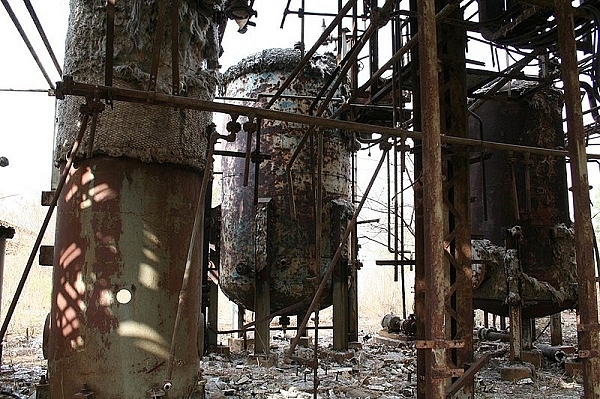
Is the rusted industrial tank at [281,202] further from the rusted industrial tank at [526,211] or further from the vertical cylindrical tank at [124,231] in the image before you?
the vertical cylindrical tank at [124,231]

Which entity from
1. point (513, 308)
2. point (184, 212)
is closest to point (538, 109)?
point (513, 308)

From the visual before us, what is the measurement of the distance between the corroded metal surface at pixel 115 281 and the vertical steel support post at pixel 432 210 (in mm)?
2525

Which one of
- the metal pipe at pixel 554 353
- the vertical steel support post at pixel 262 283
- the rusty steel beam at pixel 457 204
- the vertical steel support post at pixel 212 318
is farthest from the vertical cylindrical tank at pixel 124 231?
the metal pipe at pixel 554 353

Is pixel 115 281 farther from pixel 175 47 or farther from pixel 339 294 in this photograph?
pixel 339 294

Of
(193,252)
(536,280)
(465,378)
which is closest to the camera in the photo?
(193,252)

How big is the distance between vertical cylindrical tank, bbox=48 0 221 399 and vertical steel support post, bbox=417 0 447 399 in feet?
7.34

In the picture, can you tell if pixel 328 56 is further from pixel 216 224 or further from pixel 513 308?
pixel 513 308

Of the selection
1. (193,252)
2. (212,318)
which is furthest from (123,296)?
(212,318)

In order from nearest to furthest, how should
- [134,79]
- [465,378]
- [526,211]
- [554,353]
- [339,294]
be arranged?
[134,79]
[465,378]
[526,211]
[554,353]
[339,294]

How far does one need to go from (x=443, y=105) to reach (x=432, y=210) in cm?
313

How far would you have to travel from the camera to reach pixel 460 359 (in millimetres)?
5758

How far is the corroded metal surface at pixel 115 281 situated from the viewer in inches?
179

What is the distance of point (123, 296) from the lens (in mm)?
4609

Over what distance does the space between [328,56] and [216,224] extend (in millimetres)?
4096
